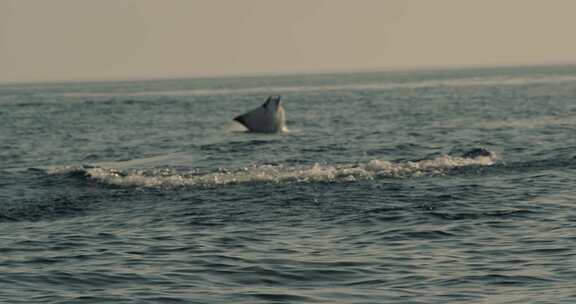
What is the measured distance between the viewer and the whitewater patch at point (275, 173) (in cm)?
→ 2569

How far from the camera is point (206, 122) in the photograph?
57.8 metres

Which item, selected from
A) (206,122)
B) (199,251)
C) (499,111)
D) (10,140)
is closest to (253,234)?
(199,251)

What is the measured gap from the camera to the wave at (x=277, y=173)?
1012 inches

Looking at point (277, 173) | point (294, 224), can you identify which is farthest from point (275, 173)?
point (294, 224)

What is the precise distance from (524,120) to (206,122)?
1711cm

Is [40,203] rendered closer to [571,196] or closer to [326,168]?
[326,168]

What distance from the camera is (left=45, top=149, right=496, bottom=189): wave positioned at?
25.7 metres

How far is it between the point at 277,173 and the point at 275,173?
49mm

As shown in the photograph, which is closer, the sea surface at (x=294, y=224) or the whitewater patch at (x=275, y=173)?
the sea surface at (x=294, y=224)

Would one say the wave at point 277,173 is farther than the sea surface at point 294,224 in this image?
Yes

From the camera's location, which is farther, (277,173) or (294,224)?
(277,173)

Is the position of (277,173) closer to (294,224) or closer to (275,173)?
(275,173)

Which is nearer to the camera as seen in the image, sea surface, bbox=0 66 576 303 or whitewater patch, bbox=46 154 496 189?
sea surface, bbox=0 66 576 303

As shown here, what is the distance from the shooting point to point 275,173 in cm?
2670
